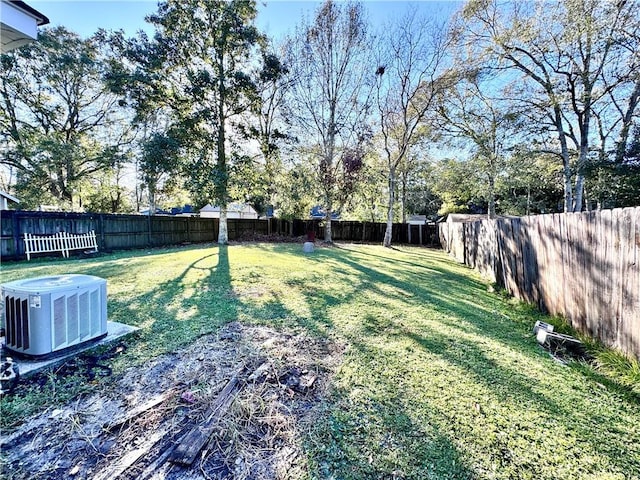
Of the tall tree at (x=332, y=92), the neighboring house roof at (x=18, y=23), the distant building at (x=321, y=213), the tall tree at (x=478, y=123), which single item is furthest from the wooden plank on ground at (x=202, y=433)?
the distant building at (x=321, y=213)

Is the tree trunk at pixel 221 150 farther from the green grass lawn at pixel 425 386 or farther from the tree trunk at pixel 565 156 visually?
the tree trunk at pixel 565 156

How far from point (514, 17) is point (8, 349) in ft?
48.9

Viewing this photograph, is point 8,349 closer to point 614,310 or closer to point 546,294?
point 614,310

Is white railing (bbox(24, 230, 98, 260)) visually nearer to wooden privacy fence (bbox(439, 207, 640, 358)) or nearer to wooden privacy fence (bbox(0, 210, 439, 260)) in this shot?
wooden privacy fence (bbox(0, 210, 439, 260))

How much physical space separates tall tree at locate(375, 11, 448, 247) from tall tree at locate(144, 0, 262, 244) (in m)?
6.42

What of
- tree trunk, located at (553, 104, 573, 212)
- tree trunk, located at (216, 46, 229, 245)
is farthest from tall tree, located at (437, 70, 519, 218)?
tree trunk, located at (216, 46, 229, 245)

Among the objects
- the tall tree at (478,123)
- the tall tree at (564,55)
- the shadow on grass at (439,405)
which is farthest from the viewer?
the tall tree at (478,123)

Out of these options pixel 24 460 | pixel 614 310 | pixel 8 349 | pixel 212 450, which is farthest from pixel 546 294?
pixel 8 349

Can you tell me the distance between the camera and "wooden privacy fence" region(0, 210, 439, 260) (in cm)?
764

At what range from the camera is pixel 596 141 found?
38.3ft

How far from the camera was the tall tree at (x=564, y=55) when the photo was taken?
314 inches

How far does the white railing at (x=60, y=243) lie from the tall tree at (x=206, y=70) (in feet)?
13.0

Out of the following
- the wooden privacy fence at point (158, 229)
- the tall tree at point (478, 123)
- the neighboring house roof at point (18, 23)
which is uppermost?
the tall tree at point (478, 123)

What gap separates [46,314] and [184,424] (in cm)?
153
